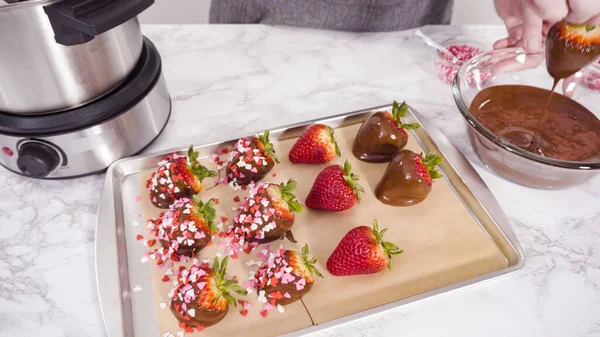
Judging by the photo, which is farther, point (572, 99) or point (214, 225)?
point (572, 99)

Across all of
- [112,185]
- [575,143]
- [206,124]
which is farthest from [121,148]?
[575,143]

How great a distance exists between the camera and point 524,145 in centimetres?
93

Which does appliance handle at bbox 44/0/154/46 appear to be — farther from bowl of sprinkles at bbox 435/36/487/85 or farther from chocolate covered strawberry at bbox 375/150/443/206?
bowl of sprinkles at bbox 435/36/487/85

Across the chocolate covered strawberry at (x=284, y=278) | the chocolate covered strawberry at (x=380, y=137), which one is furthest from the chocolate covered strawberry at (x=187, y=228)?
the chocolate covered strawberry at (x=380, y=137)

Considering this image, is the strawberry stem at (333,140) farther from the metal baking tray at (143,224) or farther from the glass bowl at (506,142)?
the glass bowl at (506,142)

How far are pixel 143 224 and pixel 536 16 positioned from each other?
2.72ft

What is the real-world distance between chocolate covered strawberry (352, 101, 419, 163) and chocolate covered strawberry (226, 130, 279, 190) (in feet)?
0.58

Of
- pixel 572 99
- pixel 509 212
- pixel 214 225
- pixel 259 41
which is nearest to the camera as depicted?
pixel 214 225

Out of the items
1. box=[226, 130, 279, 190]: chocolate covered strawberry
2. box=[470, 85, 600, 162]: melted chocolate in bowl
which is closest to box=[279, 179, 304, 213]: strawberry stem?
box=[226, 130, 279, 190]: chocolate covered strawberry

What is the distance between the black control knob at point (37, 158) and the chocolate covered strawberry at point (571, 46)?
895 millimetres

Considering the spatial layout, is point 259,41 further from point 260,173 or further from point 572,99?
point 572,99

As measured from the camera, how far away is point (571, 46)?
0.83 meters

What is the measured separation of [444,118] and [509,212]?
11.3 inches

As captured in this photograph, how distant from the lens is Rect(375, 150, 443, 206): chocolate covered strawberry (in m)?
0.86
